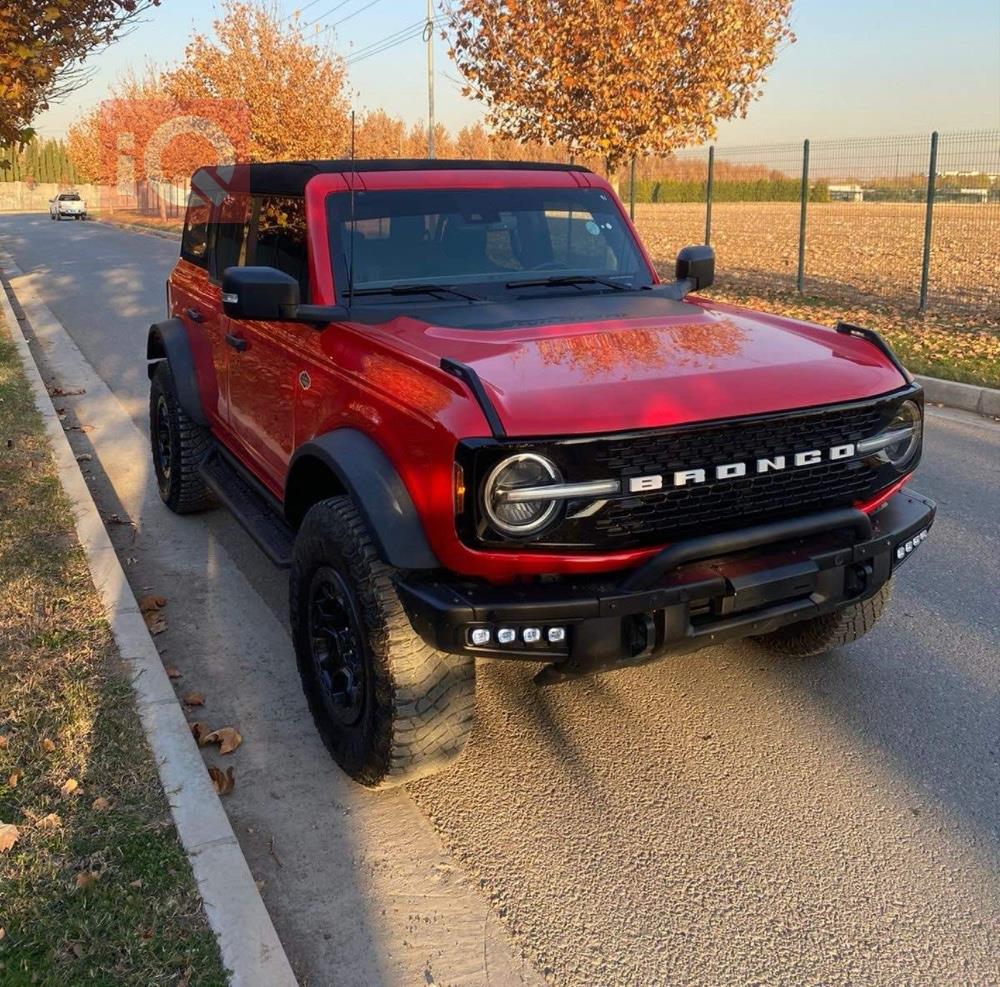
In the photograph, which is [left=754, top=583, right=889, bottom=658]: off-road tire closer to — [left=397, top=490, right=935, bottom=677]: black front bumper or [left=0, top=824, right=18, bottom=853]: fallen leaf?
[left=397, top=490, right=935, bottom=677]: black front bumper

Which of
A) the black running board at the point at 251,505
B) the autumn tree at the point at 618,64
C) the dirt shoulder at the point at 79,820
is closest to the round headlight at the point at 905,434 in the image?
the black running board at the point at 251,505

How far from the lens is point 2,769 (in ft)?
10.5

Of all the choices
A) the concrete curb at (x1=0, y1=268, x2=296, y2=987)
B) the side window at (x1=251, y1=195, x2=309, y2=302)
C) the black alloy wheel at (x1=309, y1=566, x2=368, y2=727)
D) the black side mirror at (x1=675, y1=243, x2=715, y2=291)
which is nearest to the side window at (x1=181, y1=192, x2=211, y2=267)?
the side window at (x1=251, y1=195, x2=309, y2=302)

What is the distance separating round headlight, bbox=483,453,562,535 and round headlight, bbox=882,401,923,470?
4.30 feet

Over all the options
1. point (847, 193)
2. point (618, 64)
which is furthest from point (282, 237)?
point (847, 193)

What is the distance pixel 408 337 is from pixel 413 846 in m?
1.63

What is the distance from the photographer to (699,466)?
9.56 feet

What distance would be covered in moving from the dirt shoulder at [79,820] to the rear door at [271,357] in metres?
1.00

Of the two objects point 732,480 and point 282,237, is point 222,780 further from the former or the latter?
point 282,237

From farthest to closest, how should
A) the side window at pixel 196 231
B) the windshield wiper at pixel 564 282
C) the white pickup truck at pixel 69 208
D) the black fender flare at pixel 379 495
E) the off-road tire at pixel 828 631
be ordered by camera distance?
the white pickup truck at pixel 69 208 → the side window at pixel 196 231 → the windshield wiper at pixel 564 282 → the off-road tire at pixel 828 631 → the black fender flare at pixel 379 495

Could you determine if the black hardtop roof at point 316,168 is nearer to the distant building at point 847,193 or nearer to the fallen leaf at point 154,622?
the fallen leaf at point 154,622

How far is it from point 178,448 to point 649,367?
11.4 feet

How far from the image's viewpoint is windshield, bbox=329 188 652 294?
13.1 ft

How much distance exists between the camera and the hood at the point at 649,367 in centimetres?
282
